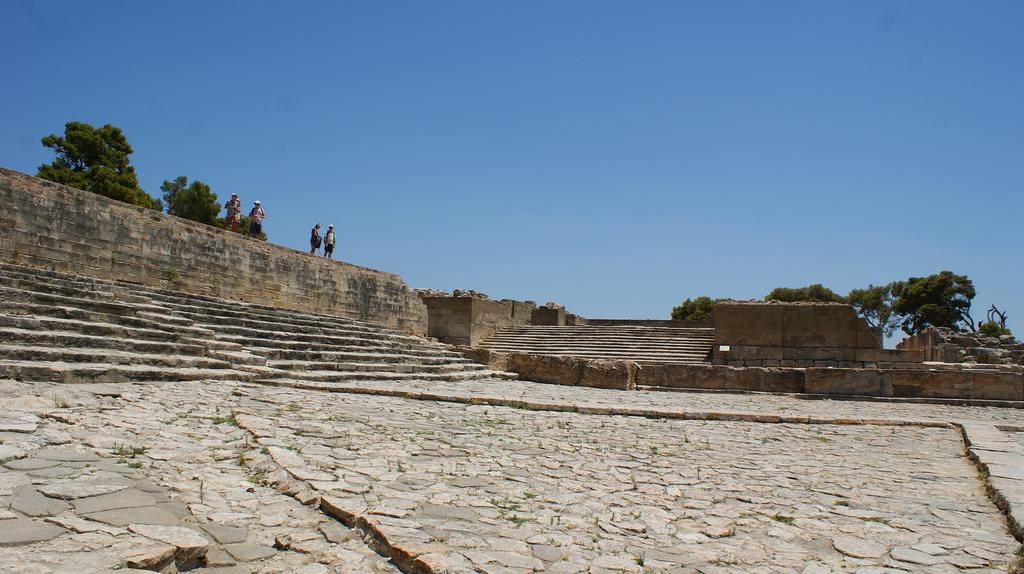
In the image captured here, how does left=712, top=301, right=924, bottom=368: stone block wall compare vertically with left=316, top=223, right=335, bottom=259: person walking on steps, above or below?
below

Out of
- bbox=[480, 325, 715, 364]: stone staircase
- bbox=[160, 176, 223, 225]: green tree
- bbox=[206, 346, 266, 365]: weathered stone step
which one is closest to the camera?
bbox=[206, 346, 266, 365]: weathered stone step

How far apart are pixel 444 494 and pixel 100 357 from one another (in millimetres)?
5311

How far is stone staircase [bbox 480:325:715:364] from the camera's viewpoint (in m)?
16.5

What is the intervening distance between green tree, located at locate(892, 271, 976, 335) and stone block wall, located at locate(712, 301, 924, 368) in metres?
27.2

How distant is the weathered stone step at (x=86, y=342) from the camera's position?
6738 millimetres

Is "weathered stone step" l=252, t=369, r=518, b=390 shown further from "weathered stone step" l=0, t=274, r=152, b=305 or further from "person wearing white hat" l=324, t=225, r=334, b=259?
"person wearing white hat" l=324, t=225, r=334, b=259

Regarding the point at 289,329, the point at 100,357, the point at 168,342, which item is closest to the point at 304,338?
the point at 289,329

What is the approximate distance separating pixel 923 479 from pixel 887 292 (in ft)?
163

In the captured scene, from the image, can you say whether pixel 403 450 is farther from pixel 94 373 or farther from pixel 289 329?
pixel 289 329

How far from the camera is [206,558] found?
2.59m

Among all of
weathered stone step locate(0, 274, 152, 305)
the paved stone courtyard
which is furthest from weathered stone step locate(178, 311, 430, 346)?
the paved stone courtyard

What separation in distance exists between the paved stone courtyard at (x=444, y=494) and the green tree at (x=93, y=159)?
26182 mm

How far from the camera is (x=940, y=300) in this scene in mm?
39094

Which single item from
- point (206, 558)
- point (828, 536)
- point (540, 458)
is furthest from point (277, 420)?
point (828, 536)
